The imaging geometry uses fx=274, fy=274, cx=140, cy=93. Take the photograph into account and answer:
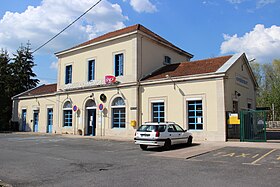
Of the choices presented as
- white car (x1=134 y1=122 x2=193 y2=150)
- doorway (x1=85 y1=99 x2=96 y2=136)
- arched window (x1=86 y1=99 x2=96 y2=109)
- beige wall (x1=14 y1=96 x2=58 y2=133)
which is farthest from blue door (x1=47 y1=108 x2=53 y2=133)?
white car (x1=134 y1=122 x2=193 y2=150)

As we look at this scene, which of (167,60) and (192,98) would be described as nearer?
(192,98)

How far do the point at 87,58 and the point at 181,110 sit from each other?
12267 mm

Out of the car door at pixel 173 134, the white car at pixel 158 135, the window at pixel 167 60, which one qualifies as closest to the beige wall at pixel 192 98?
the white car at pixel 158 135

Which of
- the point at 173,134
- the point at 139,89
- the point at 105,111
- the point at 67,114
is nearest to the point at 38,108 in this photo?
the point at 67,114

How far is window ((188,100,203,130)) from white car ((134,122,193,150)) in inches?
188

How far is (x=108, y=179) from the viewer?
7.69m

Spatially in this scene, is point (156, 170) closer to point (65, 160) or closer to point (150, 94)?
point (65, 160)

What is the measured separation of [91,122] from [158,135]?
13.5m

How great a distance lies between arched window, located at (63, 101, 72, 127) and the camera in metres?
29.1

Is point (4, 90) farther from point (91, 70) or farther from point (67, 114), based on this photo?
point (91, 70)

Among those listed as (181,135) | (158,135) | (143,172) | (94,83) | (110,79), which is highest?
(110,79)

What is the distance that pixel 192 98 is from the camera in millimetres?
20375

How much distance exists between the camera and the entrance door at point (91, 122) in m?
26.7

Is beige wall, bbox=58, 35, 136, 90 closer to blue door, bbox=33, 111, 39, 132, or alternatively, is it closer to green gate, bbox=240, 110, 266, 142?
blue door, bbox=33, 111, 39, 132
